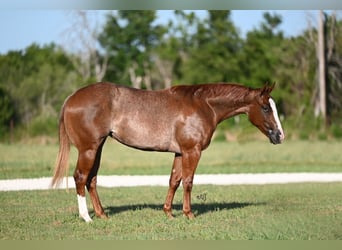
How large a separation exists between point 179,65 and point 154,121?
33.8m

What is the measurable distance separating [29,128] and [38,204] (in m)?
18.0

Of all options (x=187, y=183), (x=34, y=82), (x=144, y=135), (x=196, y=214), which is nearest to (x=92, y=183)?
(x=144, y=135)

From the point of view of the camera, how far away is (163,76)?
43062 millimetres

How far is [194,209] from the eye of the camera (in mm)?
10531

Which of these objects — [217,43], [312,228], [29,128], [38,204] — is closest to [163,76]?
[217,43]

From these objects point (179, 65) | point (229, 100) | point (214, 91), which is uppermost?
point (214, 91)

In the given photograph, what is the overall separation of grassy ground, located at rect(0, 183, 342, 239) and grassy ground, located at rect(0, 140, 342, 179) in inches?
169

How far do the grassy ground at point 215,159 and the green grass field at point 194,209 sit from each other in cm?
5

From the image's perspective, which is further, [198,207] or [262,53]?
[262,53]

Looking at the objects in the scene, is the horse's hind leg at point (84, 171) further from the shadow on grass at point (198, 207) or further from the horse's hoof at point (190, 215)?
the horse's hoof at point (190, 215)

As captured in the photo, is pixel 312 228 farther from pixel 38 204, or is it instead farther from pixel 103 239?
Result: pixel 38 204

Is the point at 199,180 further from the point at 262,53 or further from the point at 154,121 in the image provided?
the point at 262,53

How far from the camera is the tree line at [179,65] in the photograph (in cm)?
3084

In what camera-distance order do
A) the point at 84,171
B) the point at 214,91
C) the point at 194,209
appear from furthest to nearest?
the point at 194,209
the point at 214,91
the point at 84,171
